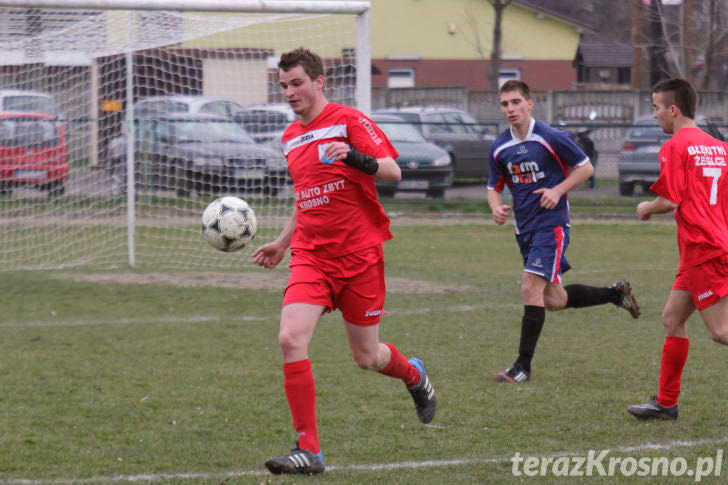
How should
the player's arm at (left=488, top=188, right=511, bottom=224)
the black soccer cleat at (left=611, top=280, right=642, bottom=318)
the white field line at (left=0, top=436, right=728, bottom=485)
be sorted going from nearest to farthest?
the white field line at (left=0, top=436, right=728, bottom=485) → the player's arm at (left=488, top=188, right=511, bottom=224) → the black soccer cleat at (left=611, top=280, right=642, bottom=318)

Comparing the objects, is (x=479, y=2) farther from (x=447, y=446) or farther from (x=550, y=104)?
(x=447, y=446)

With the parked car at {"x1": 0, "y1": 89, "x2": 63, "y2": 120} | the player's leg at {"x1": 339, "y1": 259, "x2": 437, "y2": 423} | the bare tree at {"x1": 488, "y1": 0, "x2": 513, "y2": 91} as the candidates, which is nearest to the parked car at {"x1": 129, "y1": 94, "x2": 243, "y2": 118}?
the parked car at {"x1": 0, "y1": 89, "x2": 63, "y2": 120}

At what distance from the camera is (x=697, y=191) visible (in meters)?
5.07

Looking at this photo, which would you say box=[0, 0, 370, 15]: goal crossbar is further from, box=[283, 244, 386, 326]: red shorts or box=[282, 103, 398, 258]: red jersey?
box=[283, 244, 386, 326]: red shorts

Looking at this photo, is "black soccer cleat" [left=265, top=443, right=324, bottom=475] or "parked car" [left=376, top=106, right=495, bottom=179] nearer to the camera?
"black soccer cleat" [left=265, top=443, right=324, bottom=475]

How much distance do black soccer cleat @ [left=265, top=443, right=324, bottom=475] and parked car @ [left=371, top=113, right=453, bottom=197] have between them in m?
14.6

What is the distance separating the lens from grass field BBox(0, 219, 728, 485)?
4621 millimetres

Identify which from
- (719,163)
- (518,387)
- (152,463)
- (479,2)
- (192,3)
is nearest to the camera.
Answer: (152,463)

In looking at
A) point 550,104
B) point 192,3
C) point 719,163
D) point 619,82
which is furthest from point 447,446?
point 619,82

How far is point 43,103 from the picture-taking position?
13.8m

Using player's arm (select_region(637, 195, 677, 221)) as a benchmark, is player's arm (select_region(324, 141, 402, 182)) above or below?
above

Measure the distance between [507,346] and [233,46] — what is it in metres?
7.41

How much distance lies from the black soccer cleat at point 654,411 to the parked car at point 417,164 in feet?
44.5

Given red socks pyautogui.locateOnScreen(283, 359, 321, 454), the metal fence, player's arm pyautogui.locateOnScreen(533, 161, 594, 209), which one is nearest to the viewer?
red socks pyautogui.locateOnScreen(283, 359, 321, 454)
